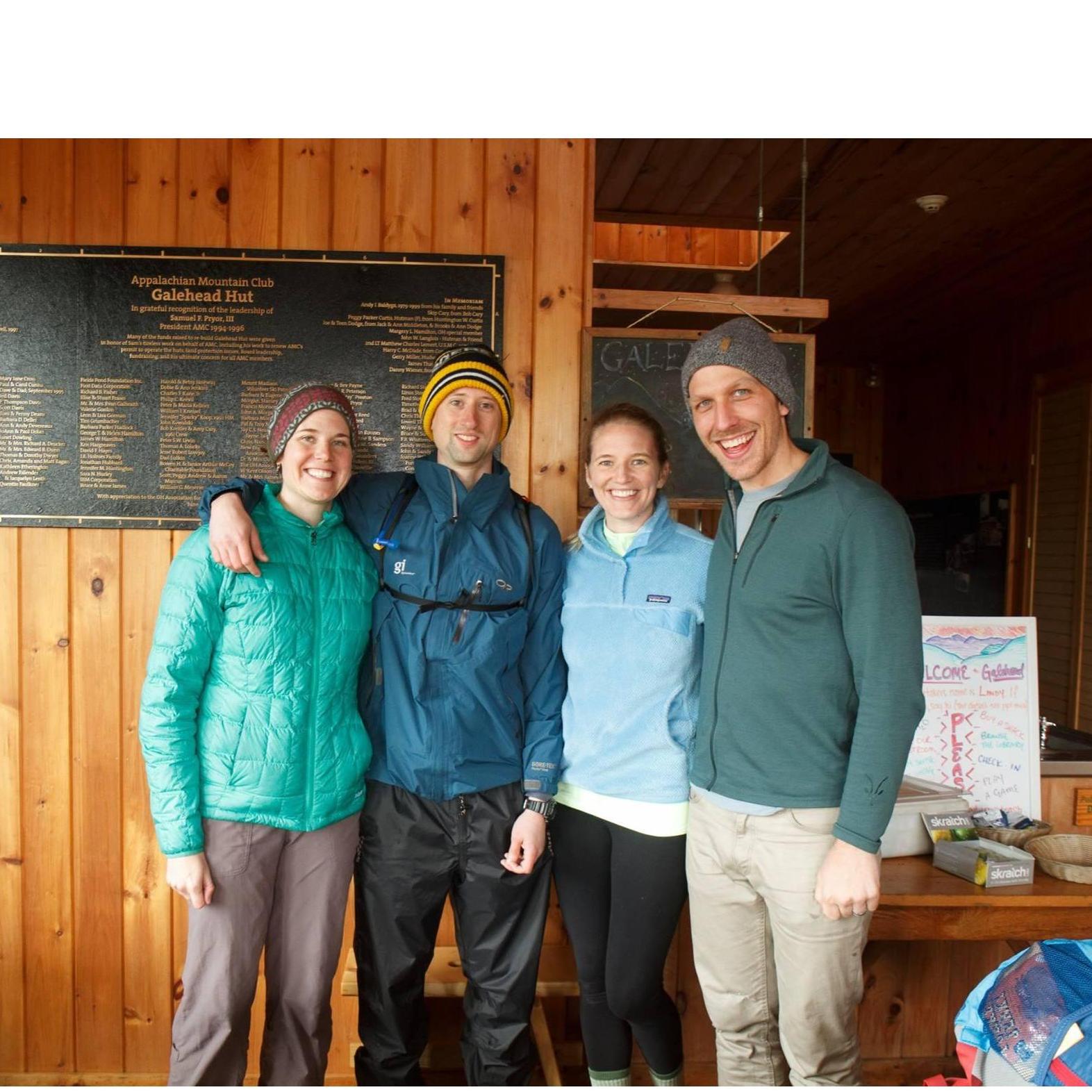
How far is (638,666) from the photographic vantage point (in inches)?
70.8

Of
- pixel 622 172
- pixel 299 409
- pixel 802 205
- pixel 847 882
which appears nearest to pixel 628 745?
pixel 847 882

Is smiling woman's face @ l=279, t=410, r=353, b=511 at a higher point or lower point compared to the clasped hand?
higher

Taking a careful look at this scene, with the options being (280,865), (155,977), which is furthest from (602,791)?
(155,977)

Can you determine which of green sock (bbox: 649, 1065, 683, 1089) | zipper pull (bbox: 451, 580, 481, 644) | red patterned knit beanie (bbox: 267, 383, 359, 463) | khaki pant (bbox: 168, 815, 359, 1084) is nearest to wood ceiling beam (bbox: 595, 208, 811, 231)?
red patterned knit beanie (bbox: 267, 383, 359, 463)

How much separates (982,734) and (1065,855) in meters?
0.34

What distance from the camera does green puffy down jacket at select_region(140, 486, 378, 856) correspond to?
1.62 metres

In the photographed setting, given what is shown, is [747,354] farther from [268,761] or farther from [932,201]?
[932,201]

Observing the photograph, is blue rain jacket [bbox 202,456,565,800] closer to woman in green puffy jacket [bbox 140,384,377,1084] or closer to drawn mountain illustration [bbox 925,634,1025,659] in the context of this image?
woman in green puffy jacket [bbox 140,384,377,1084]

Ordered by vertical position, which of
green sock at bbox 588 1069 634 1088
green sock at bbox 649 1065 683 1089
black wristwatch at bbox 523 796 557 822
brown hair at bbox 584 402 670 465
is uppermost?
brown hair at bbox 584 402 670 465

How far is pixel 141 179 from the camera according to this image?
2.40 m

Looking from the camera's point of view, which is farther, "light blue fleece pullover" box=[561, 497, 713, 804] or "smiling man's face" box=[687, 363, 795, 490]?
"light blue fleece pullover" box=[561, 497, 713, 804]

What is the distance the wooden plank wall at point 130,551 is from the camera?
2.40 metres
